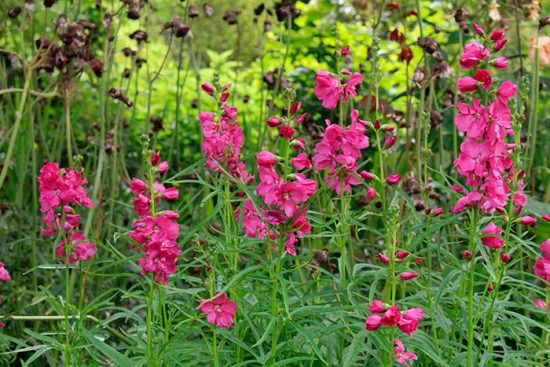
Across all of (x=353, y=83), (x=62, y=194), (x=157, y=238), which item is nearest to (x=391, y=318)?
(x=157, y=238)

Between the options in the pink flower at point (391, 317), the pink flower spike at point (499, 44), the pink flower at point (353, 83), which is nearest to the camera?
the pink flower at point (391, 317)

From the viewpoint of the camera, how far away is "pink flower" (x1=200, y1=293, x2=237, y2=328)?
2.12m

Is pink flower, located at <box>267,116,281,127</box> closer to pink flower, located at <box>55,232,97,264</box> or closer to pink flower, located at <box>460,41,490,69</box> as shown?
pink flower, located at <box>460,41,490,69</box>

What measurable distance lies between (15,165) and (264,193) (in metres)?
2.44

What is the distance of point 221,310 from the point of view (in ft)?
7.03

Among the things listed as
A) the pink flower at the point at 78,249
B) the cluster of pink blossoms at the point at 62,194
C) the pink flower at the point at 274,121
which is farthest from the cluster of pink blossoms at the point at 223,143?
the pink flower at the point at 78,249

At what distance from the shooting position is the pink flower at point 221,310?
6.96 ft

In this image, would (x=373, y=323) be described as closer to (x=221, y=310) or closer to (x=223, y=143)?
(x=221, y=310)

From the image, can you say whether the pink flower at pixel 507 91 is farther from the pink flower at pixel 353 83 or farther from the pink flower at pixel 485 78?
the pink flower at pixel 353 83

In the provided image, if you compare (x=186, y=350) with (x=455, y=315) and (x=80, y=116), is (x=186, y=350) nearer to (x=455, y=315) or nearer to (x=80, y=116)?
(x=455, y=315)

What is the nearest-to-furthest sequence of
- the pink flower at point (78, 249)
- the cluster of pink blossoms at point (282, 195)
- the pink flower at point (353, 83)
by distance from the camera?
the cluster of pink blossoms at point (282, 195)
the pink flower at point (353, 83)
the pink flower at point (78, 249)

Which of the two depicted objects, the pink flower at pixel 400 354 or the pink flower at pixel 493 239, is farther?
the pink flower at pixel 493 239

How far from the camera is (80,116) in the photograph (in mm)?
5531

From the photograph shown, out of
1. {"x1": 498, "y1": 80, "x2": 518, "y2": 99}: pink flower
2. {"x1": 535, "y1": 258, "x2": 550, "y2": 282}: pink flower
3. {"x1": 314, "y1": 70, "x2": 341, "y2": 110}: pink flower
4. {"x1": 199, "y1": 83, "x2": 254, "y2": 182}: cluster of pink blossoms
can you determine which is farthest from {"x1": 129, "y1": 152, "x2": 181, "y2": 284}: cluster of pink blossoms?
{"x1": 535, "y1": 258, "x2": 550, "y2": 282}: pink flower
